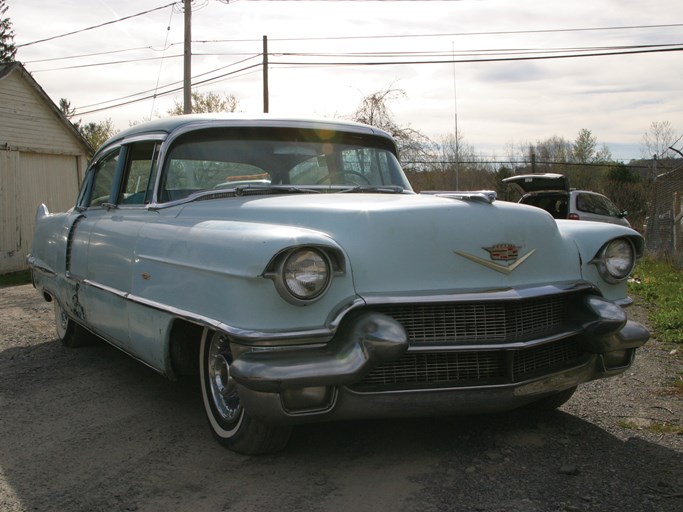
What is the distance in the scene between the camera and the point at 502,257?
332 centimetres

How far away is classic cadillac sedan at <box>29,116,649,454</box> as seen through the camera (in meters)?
2.96

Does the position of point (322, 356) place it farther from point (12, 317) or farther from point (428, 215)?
point (12, 317)

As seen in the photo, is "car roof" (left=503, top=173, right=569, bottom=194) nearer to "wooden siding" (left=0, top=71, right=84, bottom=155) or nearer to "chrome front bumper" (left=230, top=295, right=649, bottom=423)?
"chrome front bumper" (left=230, top=295, right=649, bottom=423)

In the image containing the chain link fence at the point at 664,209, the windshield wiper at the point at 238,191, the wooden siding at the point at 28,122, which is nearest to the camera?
the windshield wiper at the point at 238,191

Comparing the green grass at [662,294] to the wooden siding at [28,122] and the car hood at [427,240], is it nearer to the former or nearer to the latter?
the car hood at [427,240]

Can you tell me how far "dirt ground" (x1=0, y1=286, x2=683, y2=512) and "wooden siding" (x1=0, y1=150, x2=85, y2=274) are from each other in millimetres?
11393

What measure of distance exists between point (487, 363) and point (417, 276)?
1.67ft

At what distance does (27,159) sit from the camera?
15.7m

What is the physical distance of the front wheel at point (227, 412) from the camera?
10.8 ft

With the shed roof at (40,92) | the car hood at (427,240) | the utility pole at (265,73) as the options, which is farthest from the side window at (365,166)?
the utility pole at (265,73)

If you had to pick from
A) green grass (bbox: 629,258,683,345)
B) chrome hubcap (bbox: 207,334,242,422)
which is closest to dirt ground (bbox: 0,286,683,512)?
chrome hubcap (bbox: 207,334,242,422)

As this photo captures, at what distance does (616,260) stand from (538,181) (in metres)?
8.39

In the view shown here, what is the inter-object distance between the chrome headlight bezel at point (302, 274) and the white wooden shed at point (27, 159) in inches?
533

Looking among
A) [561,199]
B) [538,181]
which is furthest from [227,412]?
[561,199]
